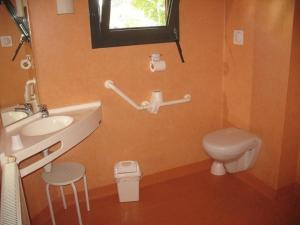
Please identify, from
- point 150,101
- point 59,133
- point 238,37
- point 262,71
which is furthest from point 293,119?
point 59,133

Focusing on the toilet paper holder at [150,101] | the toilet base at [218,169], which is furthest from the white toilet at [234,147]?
the toilet paper holder at [150,101]

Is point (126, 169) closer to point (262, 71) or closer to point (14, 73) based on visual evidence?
point (14, 73)

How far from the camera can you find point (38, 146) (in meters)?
1.50

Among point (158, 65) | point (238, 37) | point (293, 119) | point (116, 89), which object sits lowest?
point (293, 119)

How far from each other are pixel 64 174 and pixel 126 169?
53 cm

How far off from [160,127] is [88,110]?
733 mm

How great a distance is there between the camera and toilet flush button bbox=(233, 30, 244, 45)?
230 cm

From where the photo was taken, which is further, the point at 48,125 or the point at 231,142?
the point at 231,142

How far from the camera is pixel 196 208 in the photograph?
7.35 feet

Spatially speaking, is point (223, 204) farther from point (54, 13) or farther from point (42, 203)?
point (54, 13)

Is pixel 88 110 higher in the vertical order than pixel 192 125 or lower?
higher

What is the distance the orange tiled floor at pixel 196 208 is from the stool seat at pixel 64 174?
0.44 metres

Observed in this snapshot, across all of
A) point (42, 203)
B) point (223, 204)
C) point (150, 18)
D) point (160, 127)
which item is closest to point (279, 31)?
point (150, 18)

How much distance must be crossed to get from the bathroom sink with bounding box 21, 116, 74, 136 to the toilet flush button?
60.3 inches
